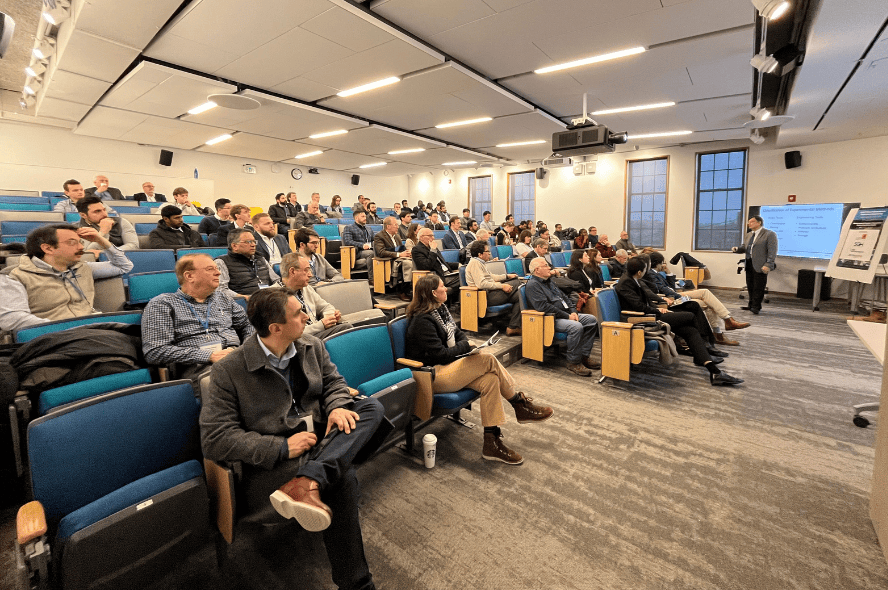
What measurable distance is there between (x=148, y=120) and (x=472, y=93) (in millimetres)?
5832

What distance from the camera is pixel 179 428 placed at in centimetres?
158

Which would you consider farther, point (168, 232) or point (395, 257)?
point (395, 257)

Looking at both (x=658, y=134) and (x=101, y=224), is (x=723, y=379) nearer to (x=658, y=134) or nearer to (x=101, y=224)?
(x=101, y=224)

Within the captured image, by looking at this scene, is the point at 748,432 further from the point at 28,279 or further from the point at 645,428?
the point at 28,279

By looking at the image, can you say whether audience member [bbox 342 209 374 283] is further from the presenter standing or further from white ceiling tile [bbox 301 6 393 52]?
the presenter standing

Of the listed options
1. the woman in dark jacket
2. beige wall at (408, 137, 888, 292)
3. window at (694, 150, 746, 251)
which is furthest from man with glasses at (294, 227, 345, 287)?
window at (694, 150, 746, 251)

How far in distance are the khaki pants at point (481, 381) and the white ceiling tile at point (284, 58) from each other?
3.54 metres

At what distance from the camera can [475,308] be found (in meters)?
4.70

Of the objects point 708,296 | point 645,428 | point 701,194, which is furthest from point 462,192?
point 645,428

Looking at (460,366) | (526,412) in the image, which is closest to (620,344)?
(526,412)

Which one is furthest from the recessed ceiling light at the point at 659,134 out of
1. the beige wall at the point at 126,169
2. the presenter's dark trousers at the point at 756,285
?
the beige wall at the point at 126,169

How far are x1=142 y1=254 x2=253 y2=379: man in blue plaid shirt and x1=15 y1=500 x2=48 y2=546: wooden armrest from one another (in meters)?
0.94

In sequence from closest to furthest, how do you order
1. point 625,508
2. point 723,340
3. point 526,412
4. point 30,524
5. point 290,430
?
point 30,524 < point 290,430 < point 625,508 < point 526,412 < point 723,340

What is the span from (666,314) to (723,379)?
2.38ft
